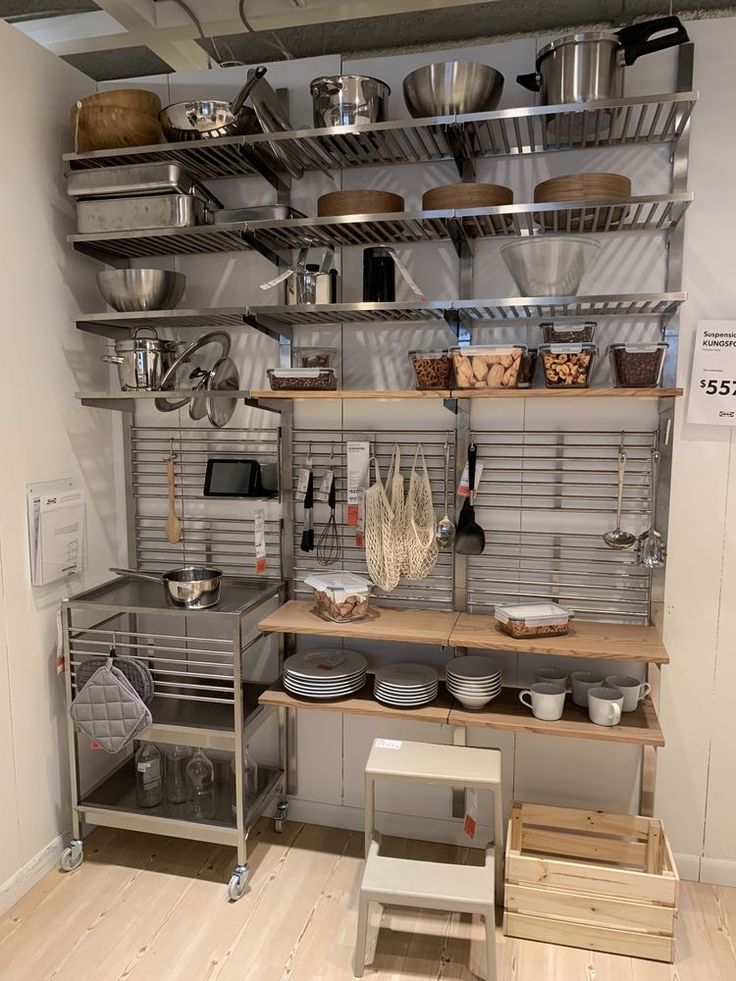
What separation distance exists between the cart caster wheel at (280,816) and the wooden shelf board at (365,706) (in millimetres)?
554

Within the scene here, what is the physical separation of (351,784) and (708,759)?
3.90 feet

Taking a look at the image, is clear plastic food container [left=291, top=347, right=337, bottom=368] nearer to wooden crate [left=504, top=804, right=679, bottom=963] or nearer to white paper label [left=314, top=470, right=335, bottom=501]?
white paper label [left=314, top=470, right=335, bottom=501]

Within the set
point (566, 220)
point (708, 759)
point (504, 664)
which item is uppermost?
point (566, 220)

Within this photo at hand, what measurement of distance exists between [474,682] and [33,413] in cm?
159

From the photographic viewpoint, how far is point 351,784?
2.68 meters

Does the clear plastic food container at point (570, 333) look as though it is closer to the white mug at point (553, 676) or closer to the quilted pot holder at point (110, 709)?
the white mug at point (553, 676)

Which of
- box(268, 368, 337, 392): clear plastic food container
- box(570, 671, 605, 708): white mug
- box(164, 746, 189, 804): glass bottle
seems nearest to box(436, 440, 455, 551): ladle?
box(268, 368, 337, 392): clear plastic food container

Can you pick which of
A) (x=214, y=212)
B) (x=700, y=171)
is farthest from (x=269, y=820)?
(x=700, y=171)

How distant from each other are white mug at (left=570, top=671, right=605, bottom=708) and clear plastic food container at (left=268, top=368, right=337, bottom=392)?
1.17 meters

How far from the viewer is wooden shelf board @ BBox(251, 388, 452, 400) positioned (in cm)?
217

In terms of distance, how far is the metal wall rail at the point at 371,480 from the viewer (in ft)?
8.18

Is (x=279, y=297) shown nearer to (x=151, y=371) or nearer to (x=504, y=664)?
(x=151, y=371)

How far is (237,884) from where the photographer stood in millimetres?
2307

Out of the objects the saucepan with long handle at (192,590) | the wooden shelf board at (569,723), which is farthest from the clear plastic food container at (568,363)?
the saucepan with long handle at (192,590)
